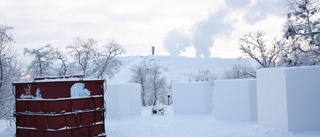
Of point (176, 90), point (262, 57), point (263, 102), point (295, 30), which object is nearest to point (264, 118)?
point (263, 102)

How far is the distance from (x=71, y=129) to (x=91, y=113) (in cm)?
81

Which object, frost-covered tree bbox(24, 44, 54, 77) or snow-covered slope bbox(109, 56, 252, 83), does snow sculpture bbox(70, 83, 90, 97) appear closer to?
frost-covered tree bbox(24, 44, 54, 77)

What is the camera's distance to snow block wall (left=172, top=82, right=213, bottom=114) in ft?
65.0

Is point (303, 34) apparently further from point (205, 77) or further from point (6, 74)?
point (205, 77)

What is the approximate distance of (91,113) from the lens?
10.0 m

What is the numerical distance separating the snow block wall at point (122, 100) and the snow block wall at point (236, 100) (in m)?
5.48

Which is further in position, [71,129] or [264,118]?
[264,118]

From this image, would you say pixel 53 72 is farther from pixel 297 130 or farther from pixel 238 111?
pixel 297 130

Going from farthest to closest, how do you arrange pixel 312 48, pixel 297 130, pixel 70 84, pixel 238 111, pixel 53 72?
1. pixel 53 72
2. pixel 312 48
3. pixel 238 111
4. pixel 297 130
5. pixel 70 84

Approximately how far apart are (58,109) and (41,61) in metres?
31.4

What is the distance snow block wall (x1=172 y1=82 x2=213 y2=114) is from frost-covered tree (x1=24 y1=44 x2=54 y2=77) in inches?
872

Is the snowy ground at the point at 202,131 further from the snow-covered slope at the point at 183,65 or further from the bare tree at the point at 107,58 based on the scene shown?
the snow-covered slope at the point at 183,65

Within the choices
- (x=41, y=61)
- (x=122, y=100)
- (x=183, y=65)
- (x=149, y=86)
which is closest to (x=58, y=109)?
(x=122, y=100)

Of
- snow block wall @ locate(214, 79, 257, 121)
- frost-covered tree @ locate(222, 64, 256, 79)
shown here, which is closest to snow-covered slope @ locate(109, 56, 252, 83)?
frost-covered tree @ locate(222, 64, 256, 79)
